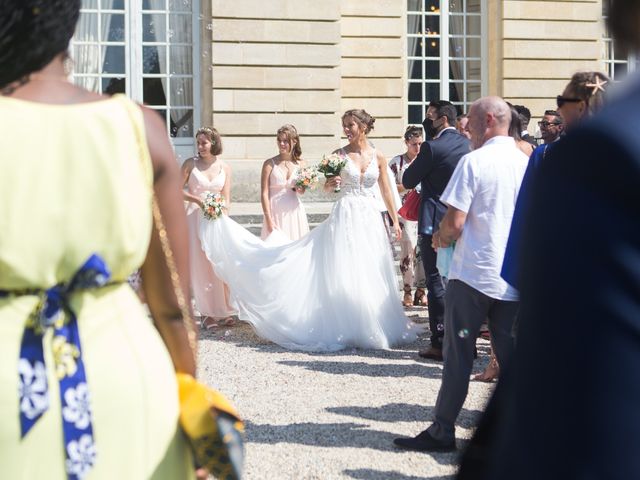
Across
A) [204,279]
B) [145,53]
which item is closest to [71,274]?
[204,279]

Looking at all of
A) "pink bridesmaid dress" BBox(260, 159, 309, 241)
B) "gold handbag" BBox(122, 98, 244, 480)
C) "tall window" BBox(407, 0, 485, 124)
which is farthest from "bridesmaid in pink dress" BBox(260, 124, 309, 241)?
"tall window" BBox(407, 0, 485, 124)

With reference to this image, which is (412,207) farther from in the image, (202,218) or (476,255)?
(476,255)

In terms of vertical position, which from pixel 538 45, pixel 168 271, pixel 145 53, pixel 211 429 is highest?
pixel 538 45

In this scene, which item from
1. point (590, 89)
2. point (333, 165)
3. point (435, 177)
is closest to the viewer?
point (590, 89)

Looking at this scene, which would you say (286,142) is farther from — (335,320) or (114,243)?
(114,243)

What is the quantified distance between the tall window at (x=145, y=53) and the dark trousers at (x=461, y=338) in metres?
11.6

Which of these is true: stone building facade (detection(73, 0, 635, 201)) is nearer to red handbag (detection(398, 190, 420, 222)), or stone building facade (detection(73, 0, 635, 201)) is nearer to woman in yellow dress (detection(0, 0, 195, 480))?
red handbag (detection(398, 190, 420, 222))

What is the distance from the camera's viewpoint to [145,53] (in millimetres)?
16203

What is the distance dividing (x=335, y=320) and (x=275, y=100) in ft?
24.9

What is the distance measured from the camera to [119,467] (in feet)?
6.41

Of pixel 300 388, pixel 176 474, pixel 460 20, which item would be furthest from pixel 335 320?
pixel 460 20

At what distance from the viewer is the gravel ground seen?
16.1 ft

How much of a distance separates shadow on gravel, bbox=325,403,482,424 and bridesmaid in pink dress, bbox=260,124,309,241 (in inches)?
159

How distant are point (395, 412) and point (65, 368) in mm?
4269
